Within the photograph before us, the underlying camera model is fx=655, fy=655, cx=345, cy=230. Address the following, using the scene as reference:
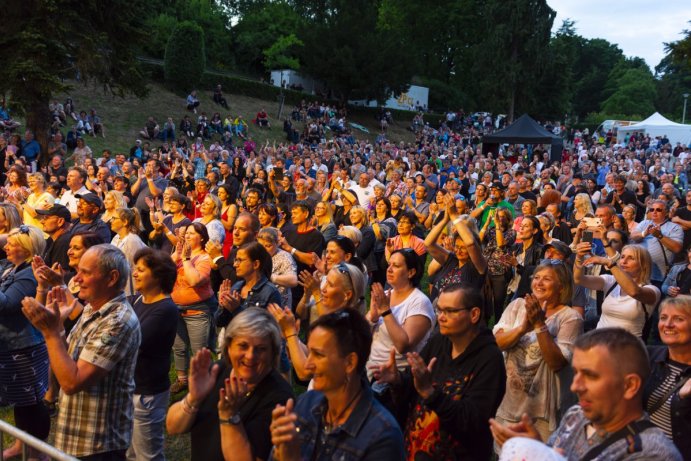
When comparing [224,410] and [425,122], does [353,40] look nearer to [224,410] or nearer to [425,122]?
[425,122]

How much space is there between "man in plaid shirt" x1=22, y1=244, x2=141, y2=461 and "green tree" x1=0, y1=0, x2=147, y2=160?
56.7 feet

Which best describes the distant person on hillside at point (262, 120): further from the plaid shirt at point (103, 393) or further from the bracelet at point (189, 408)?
the bracelet at point (189, 408)

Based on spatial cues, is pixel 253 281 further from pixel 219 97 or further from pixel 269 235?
pixel 219 97

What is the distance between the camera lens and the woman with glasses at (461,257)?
596 centimetres

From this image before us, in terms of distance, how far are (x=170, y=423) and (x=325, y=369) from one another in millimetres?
825

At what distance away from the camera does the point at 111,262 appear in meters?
3.55

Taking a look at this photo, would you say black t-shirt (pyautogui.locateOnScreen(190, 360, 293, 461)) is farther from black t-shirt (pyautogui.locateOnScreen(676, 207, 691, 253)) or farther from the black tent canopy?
the black tent canopy

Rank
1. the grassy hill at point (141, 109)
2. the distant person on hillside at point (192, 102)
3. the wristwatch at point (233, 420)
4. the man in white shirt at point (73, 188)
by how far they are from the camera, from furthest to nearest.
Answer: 1. the distant person on hillside at point (192, 102)
2. the grassy hill at point (141, 109)
3. the man in white shirt at point (73, 188)
4. the wristwatch at point (233, 420)

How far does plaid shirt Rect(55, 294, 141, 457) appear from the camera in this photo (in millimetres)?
3299

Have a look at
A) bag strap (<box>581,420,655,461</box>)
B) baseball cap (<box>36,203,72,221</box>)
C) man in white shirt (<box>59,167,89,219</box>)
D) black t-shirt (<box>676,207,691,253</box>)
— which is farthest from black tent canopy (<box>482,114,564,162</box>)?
bag strap (<box>581,420,655,461</box>)

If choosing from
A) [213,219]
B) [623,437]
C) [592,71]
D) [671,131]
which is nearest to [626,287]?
[623,437]

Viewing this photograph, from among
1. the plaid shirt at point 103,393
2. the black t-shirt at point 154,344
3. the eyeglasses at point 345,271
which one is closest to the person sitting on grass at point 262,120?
the eyeglasses at point 345,271

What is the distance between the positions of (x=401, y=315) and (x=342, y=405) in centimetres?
173

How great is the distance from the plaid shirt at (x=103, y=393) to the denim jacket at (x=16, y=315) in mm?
1286
